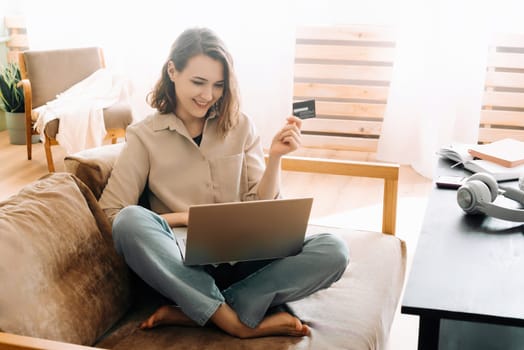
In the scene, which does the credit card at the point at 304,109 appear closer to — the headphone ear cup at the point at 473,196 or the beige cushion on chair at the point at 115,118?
the headphone ear cup at the point at 473,196

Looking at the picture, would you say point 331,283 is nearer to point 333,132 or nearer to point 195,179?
point 195,179

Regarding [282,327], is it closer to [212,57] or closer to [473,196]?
[473,196]

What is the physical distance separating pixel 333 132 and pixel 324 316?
273 centimetres

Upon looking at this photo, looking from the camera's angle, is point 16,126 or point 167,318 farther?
point 16,126

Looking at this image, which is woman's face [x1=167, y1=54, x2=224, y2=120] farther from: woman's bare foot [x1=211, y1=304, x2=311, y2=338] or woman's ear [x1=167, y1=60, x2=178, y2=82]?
woman's bare foot [x1=211, y1=304, x2=311, y2=338]

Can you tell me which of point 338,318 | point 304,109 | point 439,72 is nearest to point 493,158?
point 304,109

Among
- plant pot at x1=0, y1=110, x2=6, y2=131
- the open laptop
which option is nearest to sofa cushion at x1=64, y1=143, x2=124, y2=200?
the open laptop

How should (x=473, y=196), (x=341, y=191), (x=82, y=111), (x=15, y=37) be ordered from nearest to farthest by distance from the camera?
(x=473, y=196)
(x=341, y=191)
(x=82, y=111)
(x=15, y=37)

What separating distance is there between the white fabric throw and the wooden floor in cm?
28

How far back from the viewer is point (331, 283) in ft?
5.50

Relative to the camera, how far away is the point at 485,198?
5.77 feet

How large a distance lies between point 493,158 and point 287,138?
0.69m

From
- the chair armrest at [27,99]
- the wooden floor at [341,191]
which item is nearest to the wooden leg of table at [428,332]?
the wooden floor at [341,191]

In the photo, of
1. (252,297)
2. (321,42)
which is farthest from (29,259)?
(321,42)
